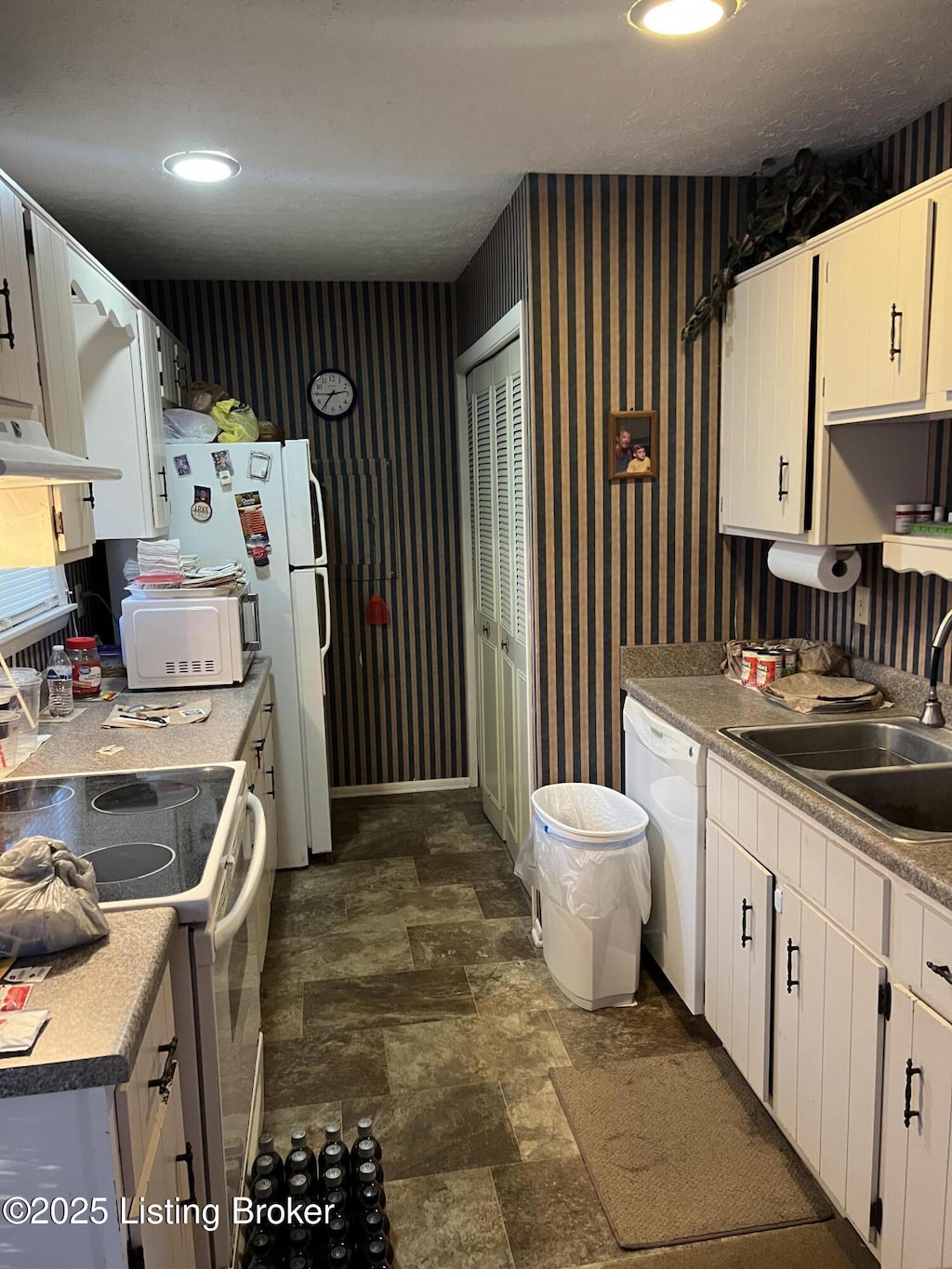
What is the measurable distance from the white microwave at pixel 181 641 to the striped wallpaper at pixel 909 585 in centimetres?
205

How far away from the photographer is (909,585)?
2703mm

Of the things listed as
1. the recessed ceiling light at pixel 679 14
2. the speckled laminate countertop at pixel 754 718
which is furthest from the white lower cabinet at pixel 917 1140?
the recessed ceiling light at pixel 679 14

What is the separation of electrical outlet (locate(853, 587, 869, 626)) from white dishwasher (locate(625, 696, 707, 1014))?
705 millimetres

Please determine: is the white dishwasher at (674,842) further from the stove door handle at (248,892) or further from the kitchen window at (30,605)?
the kitchen window at (30,605)

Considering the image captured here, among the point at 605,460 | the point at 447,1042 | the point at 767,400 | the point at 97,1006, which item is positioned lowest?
the point at 447,1042

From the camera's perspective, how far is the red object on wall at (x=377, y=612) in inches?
187

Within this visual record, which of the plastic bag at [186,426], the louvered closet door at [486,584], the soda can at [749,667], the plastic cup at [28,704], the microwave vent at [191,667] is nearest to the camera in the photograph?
the plastic cup at [28,704]

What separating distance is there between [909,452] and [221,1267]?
8.15 ft

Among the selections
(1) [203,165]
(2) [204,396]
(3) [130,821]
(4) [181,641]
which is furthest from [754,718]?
(2) [204,396]

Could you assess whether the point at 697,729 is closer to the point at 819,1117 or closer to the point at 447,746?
the point at 819,1117

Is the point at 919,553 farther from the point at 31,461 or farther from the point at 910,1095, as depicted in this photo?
the point at 31,461

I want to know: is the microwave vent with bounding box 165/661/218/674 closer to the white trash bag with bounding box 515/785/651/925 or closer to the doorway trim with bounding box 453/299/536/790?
the doorway trim with bounding box 453/299/536/790

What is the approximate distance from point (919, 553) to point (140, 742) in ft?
6.81

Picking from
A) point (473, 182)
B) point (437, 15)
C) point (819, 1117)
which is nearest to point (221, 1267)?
point (819, 1117)
